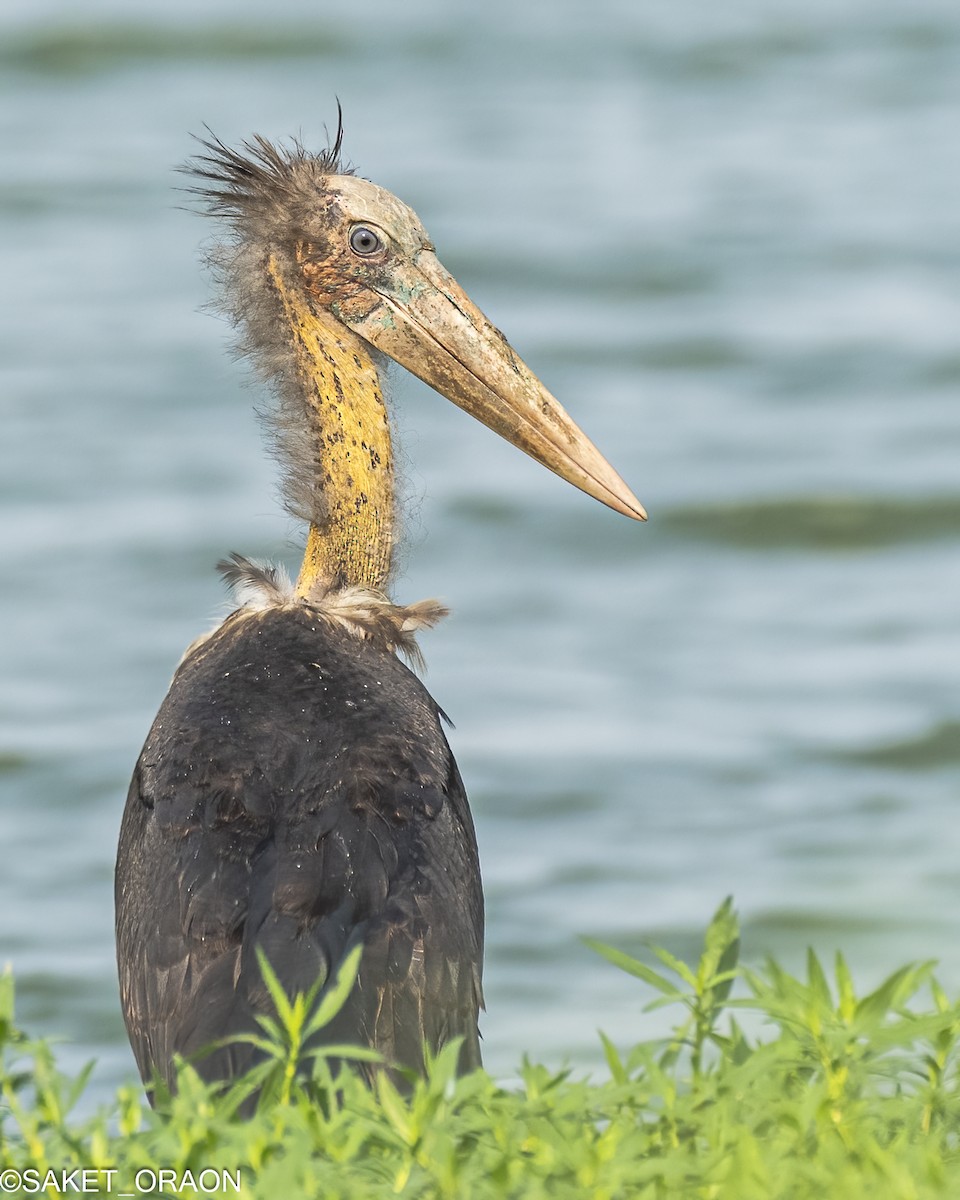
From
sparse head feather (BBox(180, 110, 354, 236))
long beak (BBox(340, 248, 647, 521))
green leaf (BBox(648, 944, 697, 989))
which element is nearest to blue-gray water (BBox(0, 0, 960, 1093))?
long beak (BBox(340, 248, 647, 521))

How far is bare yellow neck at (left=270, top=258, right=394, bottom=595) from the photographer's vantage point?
589 cm

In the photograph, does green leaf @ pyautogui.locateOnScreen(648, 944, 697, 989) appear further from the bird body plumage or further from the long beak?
the long beak

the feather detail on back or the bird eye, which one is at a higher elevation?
the bird eye

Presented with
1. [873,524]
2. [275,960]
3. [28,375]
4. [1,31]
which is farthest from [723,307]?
[275,960]

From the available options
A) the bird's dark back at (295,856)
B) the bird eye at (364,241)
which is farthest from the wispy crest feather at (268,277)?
the bird's dark back at (295,856)

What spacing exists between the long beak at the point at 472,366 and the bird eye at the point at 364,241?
0.30ft

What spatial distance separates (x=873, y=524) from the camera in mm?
13125

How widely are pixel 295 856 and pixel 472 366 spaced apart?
5.88ft

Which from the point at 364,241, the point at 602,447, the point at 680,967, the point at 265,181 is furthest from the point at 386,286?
the point at 602,447

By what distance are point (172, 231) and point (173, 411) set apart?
2857 millimetres

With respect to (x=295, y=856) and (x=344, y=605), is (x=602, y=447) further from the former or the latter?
(x=295, y=856)

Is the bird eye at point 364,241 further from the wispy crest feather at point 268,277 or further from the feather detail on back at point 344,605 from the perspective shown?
the feather detail on back at point 344,605

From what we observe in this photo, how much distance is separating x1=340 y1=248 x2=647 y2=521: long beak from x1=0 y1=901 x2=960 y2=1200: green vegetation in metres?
2.26

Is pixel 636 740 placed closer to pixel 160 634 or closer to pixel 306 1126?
pixel 160 634
